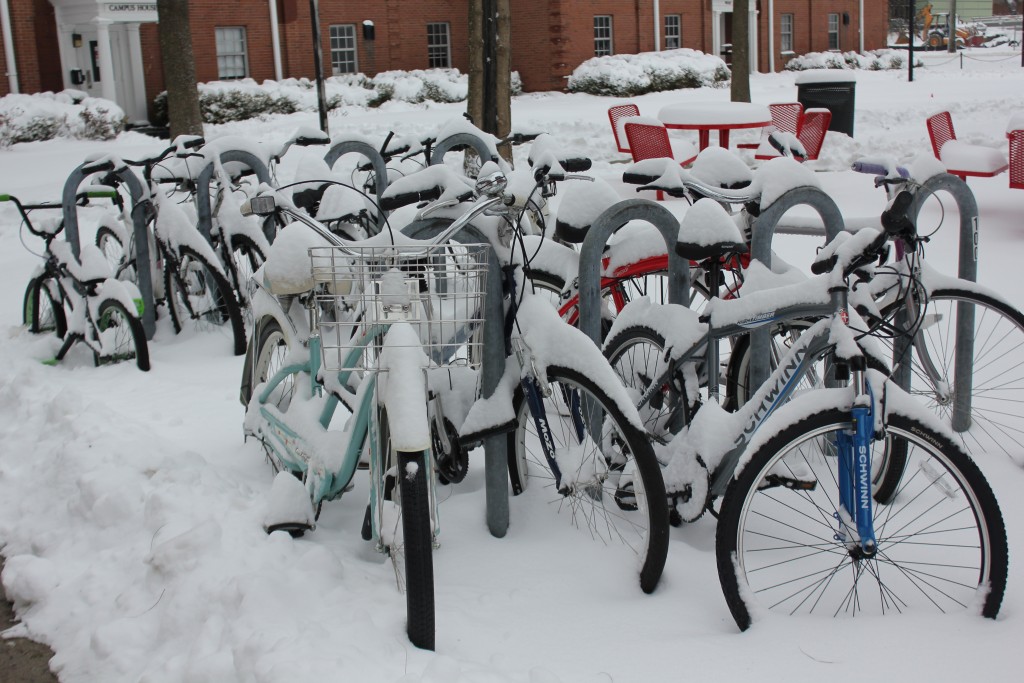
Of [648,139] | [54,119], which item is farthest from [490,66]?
[54,119]

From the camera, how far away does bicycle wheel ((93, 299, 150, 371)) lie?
6.08 metres

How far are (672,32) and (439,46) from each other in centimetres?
767

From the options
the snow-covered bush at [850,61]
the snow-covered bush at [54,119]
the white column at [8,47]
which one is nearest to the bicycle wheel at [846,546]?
the snow-covered bush at [54,119]

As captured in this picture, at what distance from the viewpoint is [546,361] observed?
130 inches

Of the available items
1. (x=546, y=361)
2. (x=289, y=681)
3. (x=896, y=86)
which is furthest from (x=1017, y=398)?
(x=896, y=86)

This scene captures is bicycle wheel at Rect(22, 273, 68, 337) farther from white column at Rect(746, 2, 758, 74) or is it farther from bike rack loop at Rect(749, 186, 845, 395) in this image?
white column at Rect(746, 2, 758, 74)

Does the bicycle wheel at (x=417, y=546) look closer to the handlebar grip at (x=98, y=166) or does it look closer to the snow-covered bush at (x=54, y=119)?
the handlebar grip at (x=98, y=166)

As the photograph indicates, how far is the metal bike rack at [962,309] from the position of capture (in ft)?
13.3

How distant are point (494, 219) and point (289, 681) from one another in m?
1.66

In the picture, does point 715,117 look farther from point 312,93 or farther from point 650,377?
point 312,93

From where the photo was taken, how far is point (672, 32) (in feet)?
106

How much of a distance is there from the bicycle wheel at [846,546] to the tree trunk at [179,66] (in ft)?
36.2

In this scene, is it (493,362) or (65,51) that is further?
(65,51)

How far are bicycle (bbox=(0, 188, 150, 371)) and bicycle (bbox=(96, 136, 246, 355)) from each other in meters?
0.30
